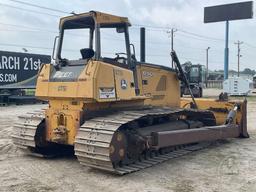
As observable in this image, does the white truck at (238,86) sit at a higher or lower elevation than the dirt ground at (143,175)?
higher

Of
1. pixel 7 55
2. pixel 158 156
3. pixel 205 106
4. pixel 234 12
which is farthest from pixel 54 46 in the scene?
pixel 234 12

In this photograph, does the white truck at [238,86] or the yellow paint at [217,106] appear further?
the white truck at [238,86]

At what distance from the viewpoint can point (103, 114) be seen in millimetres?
7105

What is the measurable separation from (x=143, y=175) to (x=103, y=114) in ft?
4.40

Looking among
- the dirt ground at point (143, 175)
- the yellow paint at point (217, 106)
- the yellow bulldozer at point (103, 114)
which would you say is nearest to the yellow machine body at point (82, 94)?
the yellow bulldozer at point (103, 114)

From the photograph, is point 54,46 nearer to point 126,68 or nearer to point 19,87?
point 126,68

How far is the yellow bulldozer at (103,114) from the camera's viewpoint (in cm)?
642

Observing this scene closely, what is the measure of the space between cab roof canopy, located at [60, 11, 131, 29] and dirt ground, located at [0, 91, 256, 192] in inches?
103

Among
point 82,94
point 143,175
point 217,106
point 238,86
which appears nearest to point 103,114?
point 82,94

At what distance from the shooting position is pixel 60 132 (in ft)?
23.5

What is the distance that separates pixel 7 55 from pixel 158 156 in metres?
19.1

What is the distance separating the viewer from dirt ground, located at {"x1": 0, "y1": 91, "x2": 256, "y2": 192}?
19.0 ft

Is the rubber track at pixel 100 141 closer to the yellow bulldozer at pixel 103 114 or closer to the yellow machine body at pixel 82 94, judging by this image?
the yellow bulldozer at pixel 103 114

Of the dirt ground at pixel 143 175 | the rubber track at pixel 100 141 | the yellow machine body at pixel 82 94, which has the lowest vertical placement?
the dirt ground at pixel 143 175
